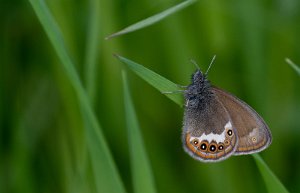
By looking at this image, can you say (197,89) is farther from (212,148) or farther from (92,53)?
(92,53)

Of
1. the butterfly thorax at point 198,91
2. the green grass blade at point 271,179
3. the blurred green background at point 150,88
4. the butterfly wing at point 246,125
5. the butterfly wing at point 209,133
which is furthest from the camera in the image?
the blurred green background at point 150,88

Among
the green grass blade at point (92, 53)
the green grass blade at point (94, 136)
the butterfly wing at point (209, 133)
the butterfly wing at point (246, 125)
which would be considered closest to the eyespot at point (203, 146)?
the butterfly wing at point (209, 133)

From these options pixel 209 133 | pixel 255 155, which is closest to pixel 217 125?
pixel 209 133

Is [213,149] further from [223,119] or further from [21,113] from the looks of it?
[21,113]

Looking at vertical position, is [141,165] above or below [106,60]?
below

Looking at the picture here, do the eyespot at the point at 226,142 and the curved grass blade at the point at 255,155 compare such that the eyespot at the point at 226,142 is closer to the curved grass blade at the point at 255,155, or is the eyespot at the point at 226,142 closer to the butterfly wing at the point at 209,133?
the butterfly wing at the point at 209,133

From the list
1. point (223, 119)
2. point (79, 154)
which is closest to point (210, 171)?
point (223, 119)

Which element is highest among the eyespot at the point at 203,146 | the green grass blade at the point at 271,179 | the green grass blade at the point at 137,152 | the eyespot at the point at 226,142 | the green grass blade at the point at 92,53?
the green grass blade at the point at 92,53

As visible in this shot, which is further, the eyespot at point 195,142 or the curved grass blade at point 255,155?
the eyespot at point 195,142
